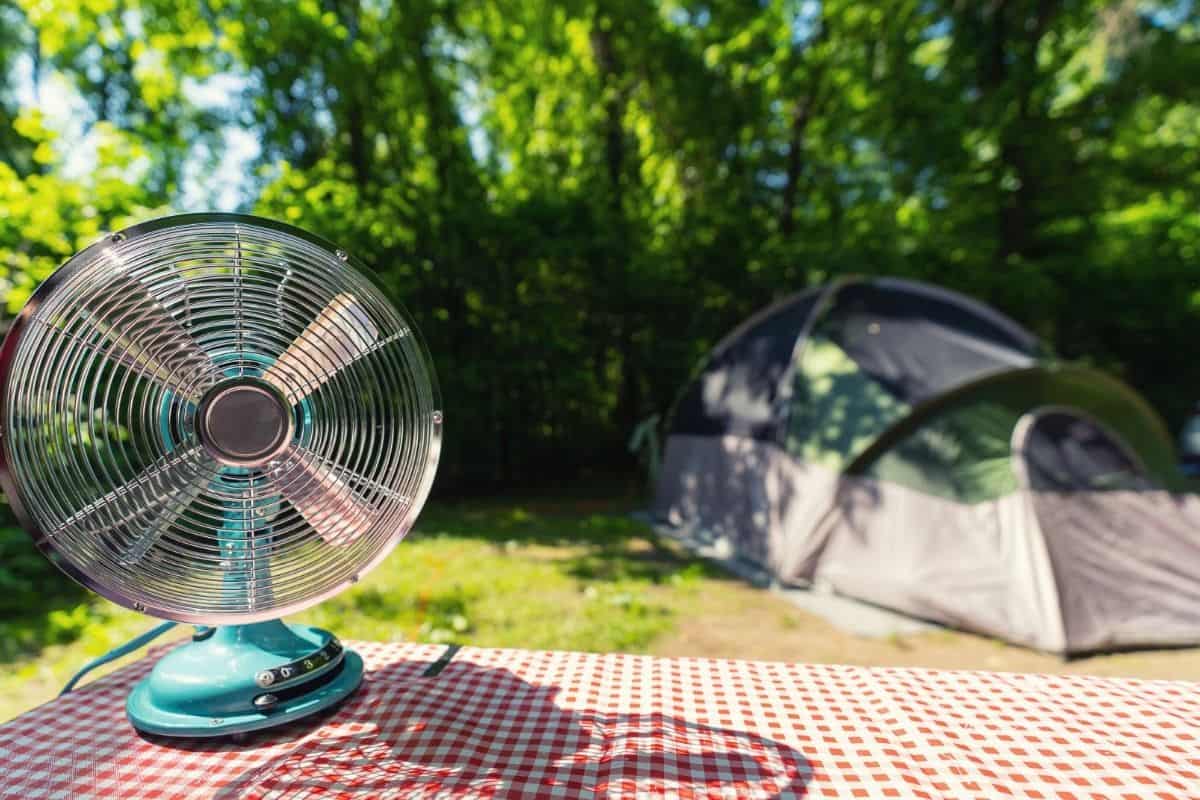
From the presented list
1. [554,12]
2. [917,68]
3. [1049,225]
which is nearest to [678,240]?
[554,12]

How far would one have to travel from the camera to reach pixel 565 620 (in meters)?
3.90

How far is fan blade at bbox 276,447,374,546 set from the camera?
114 cm

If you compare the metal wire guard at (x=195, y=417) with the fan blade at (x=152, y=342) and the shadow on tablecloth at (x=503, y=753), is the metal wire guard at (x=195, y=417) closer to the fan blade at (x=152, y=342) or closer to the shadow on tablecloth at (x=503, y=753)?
the fan blade at (x=152, y=342)

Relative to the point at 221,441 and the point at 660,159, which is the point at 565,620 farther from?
the point at 660,159

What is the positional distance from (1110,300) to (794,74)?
565cm

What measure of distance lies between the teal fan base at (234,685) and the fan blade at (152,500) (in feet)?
0.74

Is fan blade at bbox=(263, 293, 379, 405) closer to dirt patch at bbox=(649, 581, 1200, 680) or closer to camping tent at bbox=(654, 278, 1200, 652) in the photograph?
dirt patch at bbox=(649, 581, 1200, 680)

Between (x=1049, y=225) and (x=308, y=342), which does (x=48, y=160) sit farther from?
(x=1049, y=225)

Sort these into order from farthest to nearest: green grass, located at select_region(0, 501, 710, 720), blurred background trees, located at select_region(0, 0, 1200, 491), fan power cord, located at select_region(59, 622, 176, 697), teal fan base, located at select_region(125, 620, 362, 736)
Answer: blurred background trees, located at select_region(0, 0, 1200, 491) < green grass, located at select_region(0, 501, 710, 720) < fan power cord, located at select_region(59, 622, 176, 697) < teal fan base, located at select_region(125, 620, 362, 736)

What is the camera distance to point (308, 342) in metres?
1.14

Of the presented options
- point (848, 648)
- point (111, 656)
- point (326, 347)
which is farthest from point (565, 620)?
point (326, 347)

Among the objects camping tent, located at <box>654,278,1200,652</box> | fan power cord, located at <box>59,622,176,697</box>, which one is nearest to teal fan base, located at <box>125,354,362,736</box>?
fan power cord, located at <box>59,622,176,697</box>

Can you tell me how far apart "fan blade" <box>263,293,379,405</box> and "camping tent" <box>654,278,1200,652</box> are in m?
3.63

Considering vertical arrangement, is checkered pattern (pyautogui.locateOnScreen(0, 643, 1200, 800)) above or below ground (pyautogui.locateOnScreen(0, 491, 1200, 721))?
above
